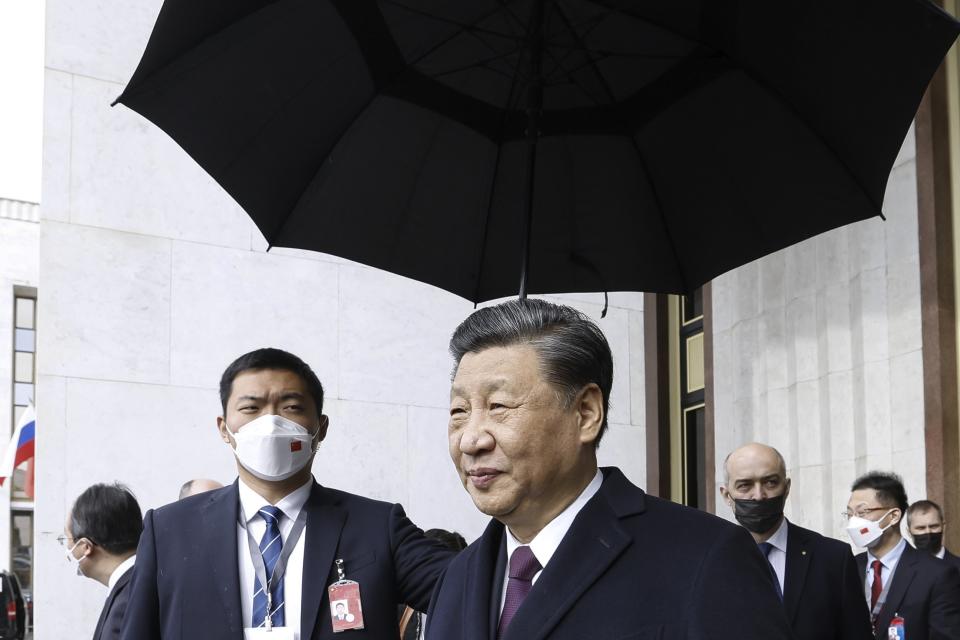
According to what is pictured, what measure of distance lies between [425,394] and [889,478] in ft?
16.4

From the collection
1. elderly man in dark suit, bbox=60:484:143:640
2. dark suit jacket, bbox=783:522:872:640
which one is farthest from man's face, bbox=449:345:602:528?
elderly man in dark suit, bbox=60:484:143:640

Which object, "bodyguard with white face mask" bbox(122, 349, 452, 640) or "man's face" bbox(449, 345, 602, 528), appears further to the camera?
"bodyguard with white face mask" bbox(122, 349, 452, 640)

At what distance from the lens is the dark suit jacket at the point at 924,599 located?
7.25m

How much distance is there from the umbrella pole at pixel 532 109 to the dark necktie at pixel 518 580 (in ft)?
4.79

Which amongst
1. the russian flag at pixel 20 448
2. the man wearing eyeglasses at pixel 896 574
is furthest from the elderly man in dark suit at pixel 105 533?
the russian flag at pixel 20 448

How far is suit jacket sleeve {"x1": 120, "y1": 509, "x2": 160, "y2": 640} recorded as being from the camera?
373cm

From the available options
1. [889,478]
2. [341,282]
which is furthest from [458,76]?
[341,282]

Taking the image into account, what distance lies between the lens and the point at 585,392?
2613 millimetres

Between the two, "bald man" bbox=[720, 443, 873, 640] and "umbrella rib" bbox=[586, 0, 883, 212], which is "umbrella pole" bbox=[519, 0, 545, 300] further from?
"bald man" bbox=[720, 443, 873, 640]

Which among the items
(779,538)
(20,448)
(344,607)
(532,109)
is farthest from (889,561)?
(20,448)

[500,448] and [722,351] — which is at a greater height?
[722,351]

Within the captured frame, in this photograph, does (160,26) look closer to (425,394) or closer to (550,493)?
(550,493)

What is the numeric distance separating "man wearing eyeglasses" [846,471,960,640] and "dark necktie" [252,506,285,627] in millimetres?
4678

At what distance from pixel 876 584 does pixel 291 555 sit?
507 cm
